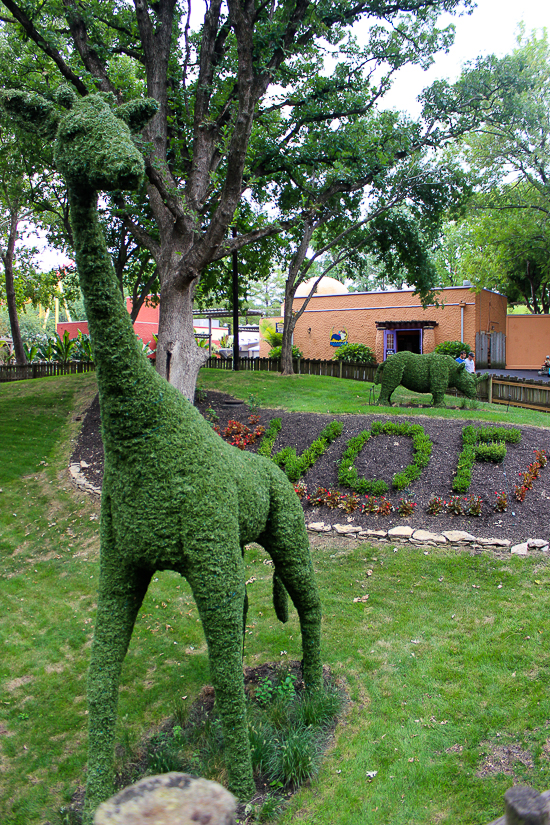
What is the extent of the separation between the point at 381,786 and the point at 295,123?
14797 mm

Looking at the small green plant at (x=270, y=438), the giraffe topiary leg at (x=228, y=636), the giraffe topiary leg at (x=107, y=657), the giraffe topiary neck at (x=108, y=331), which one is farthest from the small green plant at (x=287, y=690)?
the small green plant at (x=270, y=438)

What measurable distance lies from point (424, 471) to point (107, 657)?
295 inches

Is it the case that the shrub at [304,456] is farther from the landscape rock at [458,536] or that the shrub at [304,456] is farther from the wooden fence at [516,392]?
the wooden fence at [516,392]

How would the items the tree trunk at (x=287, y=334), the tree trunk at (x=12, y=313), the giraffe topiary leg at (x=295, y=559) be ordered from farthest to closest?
the tree trunk at (x=12, y=313), the tree trunk at (x=287, y=334), the giraffe topiary leg at (x=295, y=559)

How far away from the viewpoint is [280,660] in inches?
214

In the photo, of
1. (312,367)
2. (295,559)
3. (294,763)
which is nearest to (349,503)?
(295,559)

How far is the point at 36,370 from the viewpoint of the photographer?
78.4 feet

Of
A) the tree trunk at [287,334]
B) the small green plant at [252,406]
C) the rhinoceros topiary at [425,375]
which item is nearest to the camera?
the small green plant at [252,406]

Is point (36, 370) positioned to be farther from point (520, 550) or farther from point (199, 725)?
point (199, 725)

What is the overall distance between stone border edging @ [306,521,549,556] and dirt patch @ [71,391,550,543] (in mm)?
167

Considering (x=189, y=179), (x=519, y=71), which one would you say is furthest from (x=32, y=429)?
(x=519, y=71)

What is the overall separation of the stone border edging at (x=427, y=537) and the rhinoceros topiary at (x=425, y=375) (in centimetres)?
647

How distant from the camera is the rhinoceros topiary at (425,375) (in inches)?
556

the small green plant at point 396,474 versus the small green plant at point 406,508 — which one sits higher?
the small green plant at point 396,474
